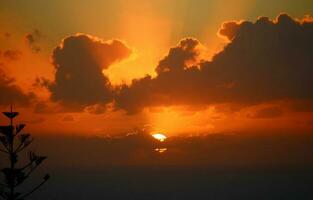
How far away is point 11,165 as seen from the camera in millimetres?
32875

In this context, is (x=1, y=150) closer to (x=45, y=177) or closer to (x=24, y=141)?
(x=24, y=141)

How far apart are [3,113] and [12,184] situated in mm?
4312

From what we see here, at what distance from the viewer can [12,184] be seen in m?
33.5

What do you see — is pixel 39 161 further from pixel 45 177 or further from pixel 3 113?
pixel 3 113

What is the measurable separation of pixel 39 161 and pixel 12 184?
84.3 inches

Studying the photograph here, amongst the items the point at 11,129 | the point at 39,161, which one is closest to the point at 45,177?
the point at 39,161

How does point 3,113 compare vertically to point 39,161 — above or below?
above

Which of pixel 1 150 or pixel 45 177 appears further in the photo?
pixel 45 177

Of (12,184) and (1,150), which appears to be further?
(12,184)

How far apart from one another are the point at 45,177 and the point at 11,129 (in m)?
3.41

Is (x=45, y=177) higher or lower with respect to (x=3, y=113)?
lower

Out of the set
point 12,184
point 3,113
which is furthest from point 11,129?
point 12,184

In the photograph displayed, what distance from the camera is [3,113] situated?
32031 millimetres

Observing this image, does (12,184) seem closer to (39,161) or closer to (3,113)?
(39,161)
